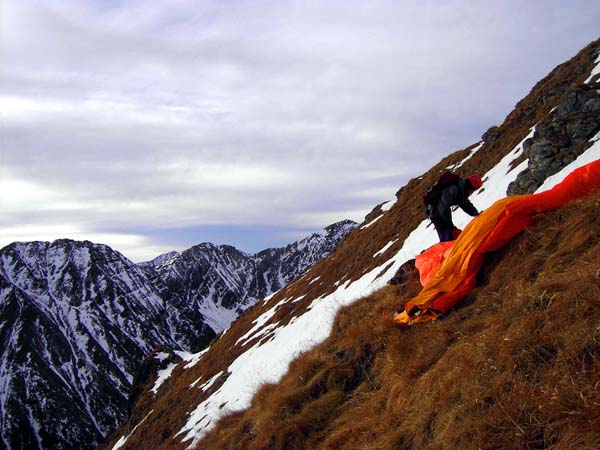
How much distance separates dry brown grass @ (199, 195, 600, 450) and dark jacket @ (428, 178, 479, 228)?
6.61 feet

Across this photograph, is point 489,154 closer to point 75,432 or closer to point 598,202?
point 598,202

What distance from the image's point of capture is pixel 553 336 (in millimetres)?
4414

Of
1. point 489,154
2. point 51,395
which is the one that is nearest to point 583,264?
point 489,154

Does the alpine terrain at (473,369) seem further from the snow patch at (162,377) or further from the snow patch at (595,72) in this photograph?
the snow patch at (162,377)

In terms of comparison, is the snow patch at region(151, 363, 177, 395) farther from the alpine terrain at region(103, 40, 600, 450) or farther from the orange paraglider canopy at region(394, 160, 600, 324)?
the orange paraglider canopy at region(394, 160, 600, 324)

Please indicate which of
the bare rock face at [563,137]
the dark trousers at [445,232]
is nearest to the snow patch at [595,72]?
the bare rock face at [563,137]

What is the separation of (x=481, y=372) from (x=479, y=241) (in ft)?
11.0

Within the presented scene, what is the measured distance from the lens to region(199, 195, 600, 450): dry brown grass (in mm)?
3812

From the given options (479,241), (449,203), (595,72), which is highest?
(595,72)

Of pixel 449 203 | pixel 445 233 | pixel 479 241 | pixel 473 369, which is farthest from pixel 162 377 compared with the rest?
pixel 473 369

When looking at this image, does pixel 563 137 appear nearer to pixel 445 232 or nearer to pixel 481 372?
pixel 445 232

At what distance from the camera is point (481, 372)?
4645 mm

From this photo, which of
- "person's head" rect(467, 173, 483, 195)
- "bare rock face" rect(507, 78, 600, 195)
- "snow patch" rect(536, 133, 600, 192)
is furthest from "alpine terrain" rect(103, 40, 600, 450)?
"bare rock face" rect(507, 78, 600, 195)

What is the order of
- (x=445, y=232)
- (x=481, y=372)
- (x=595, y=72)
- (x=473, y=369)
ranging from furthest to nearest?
(x=595, y=72)
(x=445, y=232)
(x=473, y=369)
(x=481, y=372)
